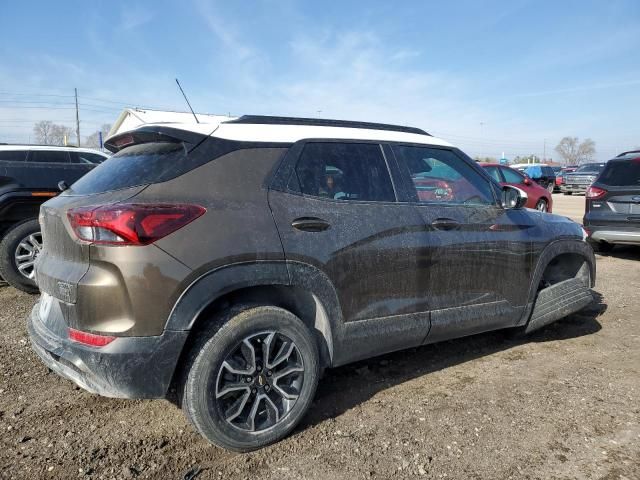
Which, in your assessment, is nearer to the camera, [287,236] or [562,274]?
[287,236]

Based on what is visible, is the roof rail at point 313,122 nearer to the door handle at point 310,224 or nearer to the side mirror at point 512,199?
the door handle at point 310,224

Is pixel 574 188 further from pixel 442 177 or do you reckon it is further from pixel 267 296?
pixel 267 296

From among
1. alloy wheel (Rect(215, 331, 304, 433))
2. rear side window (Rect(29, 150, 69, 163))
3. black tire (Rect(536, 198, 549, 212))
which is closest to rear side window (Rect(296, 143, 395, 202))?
alloy wheel (Rect(215, 331, 304, 433))

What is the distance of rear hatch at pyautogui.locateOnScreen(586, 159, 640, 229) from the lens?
787 cm

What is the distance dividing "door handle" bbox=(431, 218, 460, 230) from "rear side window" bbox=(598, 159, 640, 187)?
20.0 ft

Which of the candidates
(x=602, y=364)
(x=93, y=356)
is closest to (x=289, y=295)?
(x=93, y=356)

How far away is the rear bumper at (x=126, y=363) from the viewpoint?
7.83 feet

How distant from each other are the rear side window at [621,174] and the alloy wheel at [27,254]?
28.1 ft

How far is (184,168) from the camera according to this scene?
2617 millimetres

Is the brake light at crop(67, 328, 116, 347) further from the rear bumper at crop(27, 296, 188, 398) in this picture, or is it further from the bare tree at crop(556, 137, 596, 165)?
the bare tree at crop(556, 137, 596, 165)

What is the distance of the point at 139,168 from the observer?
270 centimetres

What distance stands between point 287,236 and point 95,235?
969 mm

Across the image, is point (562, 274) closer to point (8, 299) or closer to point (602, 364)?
point (602, 364)

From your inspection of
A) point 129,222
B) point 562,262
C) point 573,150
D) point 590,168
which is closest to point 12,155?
point 129,222
